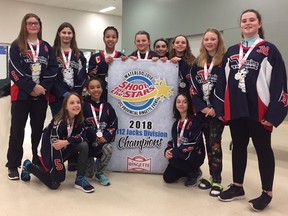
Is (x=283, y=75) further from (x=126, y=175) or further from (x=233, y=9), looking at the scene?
(x=233, y=9)

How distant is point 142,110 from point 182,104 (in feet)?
1.46

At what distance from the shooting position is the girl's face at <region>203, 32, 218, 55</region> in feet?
8.14

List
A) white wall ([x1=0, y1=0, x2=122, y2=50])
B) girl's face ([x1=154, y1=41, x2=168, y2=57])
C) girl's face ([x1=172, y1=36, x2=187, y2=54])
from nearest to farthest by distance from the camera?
1. girl's face ([x1=172, y1=36, x2=187, y2=54])
2. girl's face ([x1=154, y1=41, x2=168, y2=57])
3. white wall ([x1=0, y1=0, x2=122, y2=50])

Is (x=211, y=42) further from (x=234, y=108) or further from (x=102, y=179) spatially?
(x=102, y=179)

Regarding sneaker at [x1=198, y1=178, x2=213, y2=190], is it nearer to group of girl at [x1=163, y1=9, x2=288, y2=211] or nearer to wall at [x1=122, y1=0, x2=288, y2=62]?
group of girl at [x1=163, y1=9, x2=288, y2=211]

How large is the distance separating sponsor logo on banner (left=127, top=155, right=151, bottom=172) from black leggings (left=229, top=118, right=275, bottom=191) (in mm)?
924

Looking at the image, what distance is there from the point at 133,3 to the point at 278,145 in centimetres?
754

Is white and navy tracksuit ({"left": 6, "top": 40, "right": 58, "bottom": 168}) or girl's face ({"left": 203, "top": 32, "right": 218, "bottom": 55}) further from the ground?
girl's face ({"left": 203, "top": 32, "right": 218, "bottom": 55})

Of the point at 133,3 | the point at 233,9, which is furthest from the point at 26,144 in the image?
the point at 133,3

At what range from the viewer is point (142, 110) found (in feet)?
9.68

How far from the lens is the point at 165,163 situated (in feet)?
9.68

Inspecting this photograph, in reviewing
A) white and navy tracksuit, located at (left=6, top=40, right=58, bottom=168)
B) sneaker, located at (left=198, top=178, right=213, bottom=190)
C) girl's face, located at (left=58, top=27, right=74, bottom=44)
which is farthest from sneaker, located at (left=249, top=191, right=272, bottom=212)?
girl's face, located at (left=58, top=27, right=74, bottom=44)

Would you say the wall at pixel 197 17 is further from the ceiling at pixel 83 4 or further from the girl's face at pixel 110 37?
the girl's face at pixel 110 37

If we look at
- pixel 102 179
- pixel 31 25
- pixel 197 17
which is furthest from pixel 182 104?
pixel 197 17
